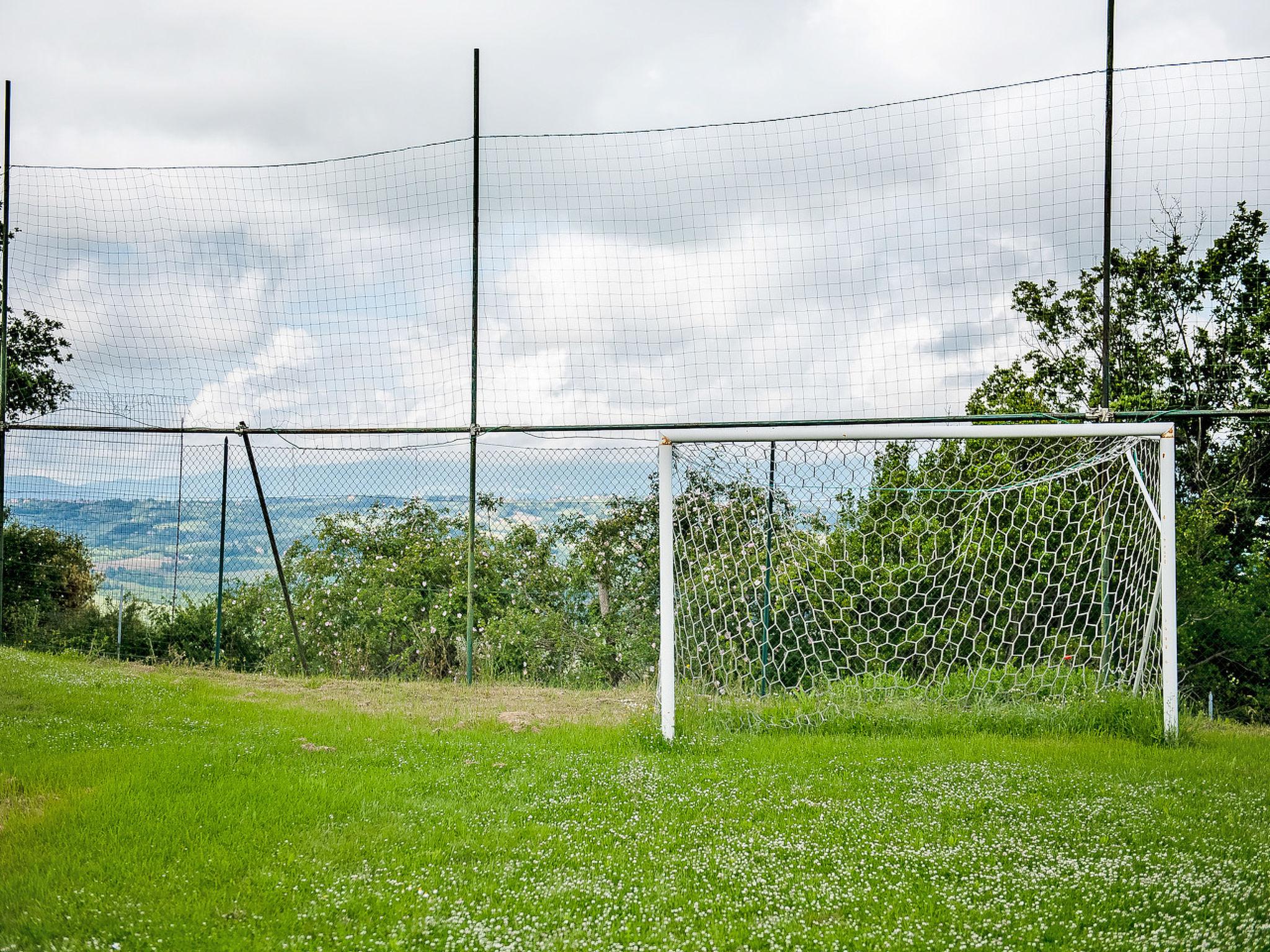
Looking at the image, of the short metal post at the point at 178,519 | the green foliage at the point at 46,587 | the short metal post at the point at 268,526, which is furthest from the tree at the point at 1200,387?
the green foliage at the point at 46,587

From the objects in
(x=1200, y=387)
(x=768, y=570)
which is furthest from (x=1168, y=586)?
(x=1200, y=387)

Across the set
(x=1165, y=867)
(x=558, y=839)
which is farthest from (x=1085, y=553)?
(x=558, y=839)

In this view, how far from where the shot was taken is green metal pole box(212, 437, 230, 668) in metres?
8.21

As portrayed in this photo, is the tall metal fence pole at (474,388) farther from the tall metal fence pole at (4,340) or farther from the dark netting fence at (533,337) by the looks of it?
the tall metal fence pole at (4,340)

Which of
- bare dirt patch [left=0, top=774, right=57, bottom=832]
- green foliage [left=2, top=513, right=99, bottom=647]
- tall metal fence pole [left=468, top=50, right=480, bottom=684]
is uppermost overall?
tall metal fence pole [left=468, top=50, right=480, bottom=684]

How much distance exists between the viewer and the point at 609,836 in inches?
155

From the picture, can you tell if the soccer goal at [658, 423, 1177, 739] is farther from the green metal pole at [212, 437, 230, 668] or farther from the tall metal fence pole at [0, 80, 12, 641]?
the tall metal fence pole at [0, 80, 12, 641]

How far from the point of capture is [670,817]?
4.21 m

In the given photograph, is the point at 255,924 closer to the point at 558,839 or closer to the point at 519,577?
the point at 558,839

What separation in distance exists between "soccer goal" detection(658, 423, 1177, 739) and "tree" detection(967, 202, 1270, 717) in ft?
4.69

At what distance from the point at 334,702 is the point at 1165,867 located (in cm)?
556

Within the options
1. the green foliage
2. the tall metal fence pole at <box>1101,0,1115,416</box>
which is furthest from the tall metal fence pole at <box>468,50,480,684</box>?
the tall metal fence pole at <box>1101,0,1115,416</box>

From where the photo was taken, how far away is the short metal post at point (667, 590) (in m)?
5.74

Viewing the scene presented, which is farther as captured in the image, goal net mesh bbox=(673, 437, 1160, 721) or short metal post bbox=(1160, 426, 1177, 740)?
goal net mesh bbox=(673, 437, 1160, 721)
